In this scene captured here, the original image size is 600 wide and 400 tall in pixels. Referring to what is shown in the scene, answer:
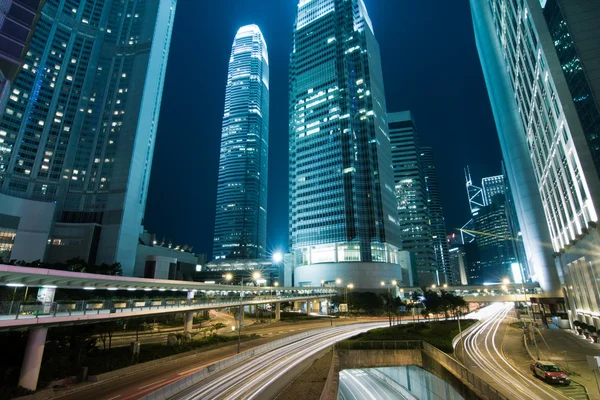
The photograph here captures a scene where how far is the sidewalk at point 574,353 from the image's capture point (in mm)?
24984

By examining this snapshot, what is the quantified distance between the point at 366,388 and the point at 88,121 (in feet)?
456

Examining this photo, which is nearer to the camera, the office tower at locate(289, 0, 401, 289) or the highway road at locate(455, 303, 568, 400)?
the highway road at locate(455, 303, 568, 400)

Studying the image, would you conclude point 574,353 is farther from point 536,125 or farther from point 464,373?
point 536,125

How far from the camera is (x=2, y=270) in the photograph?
2100cm

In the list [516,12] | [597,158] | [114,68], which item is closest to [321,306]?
[597,158]

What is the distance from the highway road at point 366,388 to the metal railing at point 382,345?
336 inches

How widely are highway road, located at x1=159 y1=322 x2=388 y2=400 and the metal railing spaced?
433 centimetres

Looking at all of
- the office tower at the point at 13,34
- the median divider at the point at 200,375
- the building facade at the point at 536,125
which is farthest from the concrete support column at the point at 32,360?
the building facade at the point at 536,125

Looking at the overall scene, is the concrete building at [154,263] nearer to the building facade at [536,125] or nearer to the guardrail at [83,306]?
the guardrail at [83,306]

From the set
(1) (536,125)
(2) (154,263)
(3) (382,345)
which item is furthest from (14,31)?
(1) (536,125)

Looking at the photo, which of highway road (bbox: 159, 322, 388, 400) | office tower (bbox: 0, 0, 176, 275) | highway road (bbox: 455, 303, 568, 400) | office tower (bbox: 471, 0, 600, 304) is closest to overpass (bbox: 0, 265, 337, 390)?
highway road (bbox: 159, 322, 388, 400)

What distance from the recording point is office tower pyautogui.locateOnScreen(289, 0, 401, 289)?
124 m

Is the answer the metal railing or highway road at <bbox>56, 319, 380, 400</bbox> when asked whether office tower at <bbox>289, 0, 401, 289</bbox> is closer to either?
the metal railing

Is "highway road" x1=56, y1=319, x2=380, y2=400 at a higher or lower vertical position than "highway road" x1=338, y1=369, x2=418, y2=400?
higher
